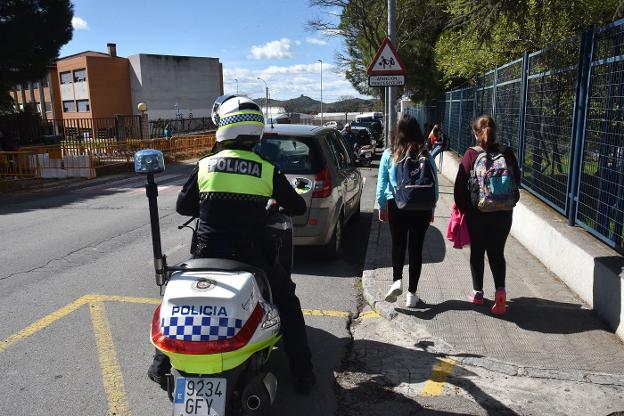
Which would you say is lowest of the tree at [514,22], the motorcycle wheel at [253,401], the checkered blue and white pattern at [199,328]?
the motorcycle wheel at [253,401]

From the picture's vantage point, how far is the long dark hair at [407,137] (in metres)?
4.65

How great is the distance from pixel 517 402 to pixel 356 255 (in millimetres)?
4011

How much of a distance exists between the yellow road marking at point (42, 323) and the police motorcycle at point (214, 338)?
2.41 meters

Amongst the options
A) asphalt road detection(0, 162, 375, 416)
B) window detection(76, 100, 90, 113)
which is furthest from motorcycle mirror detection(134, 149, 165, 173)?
window detection(76, 100, 90, 113)

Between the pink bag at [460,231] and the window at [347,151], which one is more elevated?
the window at [347,151]

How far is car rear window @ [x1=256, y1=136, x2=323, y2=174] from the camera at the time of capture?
648 centimetres

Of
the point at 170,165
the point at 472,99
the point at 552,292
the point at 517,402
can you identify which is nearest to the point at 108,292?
the point at 517,402

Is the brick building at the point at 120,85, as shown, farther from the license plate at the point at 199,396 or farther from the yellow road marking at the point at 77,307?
the license plate at the point at 199,396

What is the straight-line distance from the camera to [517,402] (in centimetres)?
340

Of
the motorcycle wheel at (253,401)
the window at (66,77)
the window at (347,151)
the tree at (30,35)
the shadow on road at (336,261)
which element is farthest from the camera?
the window at (66,77)

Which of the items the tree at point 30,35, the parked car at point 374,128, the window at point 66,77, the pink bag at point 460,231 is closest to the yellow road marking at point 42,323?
the pink bag at point 460,231

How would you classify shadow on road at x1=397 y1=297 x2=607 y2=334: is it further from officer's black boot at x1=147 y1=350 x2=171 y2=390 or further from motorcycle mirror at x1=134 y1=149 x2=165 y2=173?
motorcycle mirror at x1=134 y1=149 x2=165 y2=173

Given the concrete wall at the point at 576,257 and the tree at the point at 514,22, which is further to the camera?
the tree at the point at 514,22

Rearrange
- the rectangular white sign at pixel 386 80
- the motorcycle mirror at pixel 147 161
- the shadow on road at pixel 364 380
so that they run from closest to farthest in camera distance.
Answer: the motorcycle mirror at pixel 147 161 → the shadow on road at pixel 364 380 → the rectangular white sign at pixel 386 80
